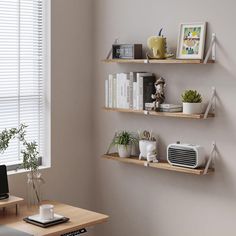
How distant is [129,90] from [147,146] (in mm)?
437

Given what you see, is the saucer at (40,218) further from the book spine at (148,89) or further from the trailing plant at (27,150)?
the book spine at (148,89)

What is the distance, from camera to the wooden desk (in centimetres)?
331

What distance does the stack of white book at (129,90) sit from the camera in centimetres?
398

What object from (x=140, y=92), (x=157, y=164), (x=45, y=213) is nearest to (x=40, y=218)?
(x=45, y=213)

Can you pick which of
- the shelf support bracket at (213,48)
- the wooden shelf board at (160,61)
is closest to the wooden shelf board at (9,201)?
the wooden shelf board at (160,61)

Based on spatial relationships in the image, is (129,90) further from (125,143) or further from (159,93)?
(125,143)

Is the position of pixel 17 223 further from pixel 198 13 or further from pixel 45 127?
pixel 198 13

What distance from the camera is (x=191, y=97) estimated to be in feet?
12.1

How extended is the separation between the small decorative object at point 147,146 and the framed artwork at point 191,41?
65cm

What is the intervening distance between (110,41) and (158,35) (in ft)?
1.70

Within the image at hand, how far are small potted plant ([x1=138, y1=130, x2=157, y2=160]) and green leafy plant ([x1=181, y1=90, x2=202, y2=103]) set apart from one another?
1.48 ft

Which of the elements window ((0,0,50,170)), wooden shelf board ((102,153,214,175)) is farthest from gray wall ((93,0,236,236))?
window ((0,0,50,170))

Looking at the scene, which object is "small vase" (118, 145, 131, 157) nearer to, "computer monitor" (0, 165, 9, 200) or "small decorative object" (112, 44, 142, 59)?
"small decorative object" (112, 44, 142, 59)

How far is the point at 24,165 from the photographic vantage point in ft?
12.6
